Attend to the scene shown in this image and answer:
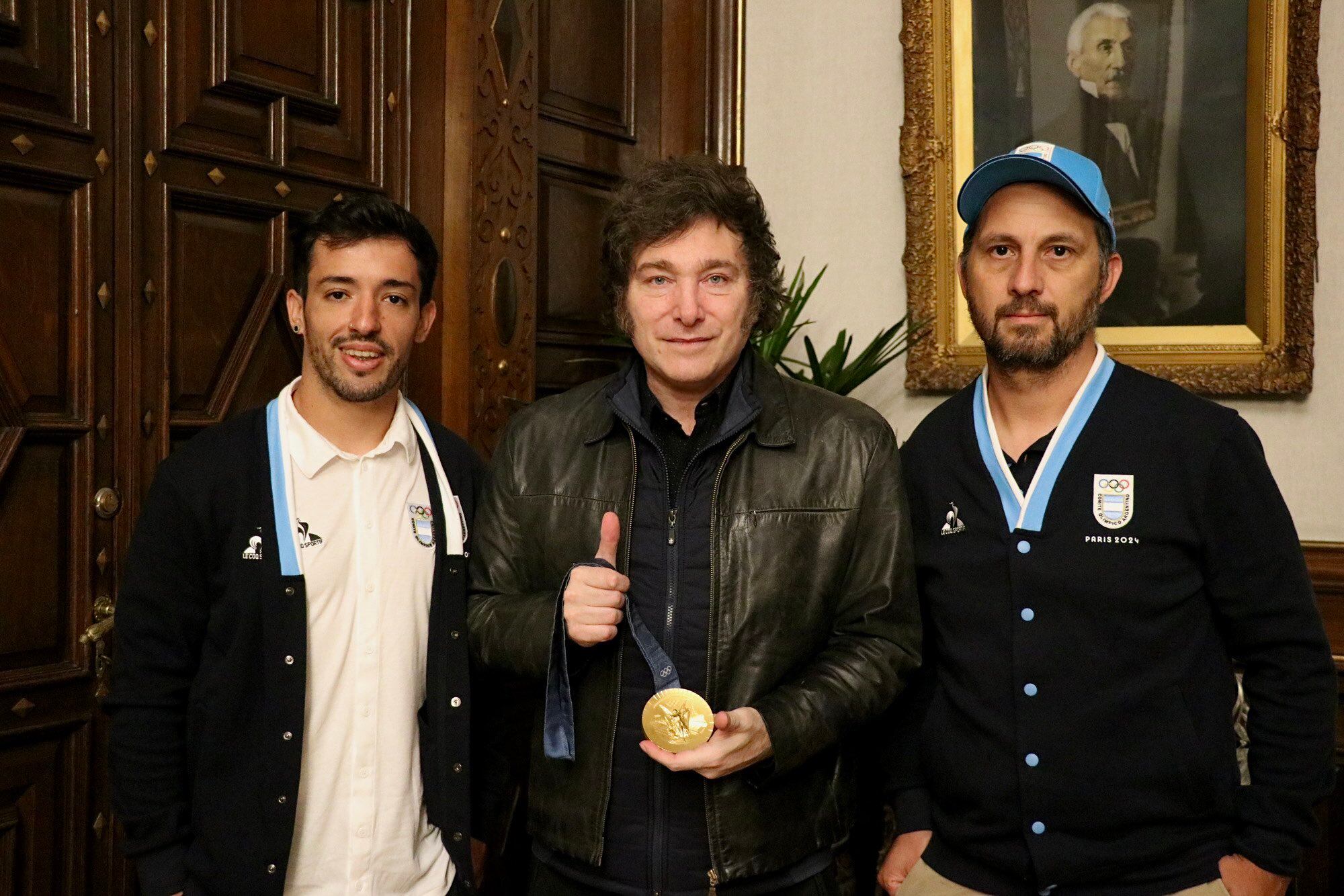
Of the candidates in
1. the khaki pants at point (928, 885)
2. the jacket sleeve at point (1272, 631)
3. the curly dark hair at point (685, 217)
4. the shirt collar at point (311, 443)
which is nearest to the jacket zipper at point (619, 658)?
the curly dark hair at point (685, 217)

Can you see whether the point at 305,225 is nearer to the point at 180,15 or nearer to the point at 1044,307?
the point at 180,15

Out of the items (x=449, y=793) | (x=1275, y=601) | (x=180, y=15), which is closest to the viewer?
(x=1275, y=601)

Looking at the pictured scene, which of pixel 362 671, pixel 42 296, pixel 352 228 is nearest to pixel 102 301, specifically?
pixel 42 296

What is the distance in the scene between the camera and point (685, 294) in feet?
6.29

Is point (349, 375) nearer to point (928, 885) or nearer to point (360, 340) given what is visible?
point (360, 340)

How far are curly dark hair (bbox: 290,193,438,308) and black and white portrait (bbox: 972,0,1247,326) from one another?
6.84 ft

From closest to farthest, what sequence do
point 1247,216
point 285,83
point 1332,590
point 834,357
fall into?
point 285,83
point 1332,590
point 1247,216
point 834,357

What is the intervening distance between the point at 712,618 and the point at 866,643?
256mm

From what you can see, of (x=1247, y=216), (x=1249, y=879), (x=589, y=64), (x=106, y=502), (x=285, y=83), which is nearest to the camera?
(x=1249, y=879)

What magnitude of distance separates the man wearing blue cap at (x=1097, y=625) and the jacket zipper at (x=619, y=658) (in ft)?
1.72

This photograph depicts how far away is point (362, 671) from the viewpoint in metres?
1.94

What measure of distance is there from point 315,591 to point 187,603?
202 millimetres

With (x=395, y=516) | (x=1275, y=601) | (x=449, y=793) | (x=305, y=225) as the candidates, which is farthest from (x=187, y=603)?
(x=1275, y=601)

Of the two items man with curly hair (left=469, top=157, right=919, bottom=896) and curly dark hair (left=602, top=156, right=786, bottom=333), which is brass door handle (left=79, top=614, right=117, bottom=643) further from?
curly dark hair (left=602, top=156, right=786, bottom=333)
